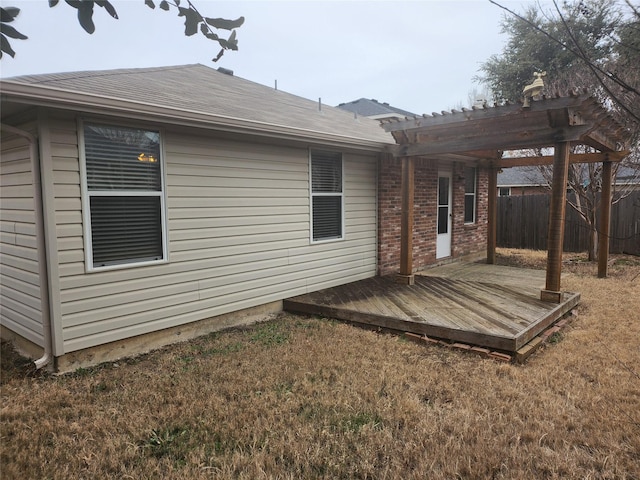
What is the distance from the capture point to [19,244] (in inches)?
176

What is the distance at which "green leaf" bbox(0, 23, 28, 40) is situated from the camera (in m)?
1.36

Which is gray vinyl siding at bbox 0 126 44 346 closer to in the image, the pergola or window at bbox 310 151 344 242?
window at bbox 310 151 344 242

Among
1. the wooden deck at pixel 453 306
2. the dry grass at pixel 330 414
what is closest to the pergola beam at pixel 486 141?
the wooden deck at pixel 453 306

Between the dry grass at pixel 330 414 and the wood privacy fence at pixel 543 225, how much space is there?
8767mm

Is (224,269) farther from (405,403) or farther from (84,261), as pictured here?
(405,403)

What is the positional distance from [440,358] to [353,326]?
4.67 ft

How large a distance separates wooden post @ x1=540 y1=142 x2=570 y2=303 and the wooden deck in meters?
0.29

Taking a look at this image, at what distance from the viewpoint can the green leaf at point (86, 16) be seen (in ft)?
4.79

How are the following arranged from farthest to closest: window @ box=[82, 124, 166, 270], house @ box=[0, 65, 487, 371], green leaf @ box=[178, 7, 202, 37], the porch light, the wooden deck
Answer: the wooden deck, the porch light, window @ box=[82, 124, 166, 270], house @ box=[0, 65, 487, 371], green leaf @ box=[178, 7, 202, 37]

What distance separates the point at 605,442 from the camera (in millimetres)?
2742

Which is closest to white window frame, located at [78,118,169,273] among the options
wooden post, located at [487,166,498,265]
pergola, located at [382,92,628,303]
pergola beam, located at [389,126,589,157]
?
pergola, located at [382,92,628,303]

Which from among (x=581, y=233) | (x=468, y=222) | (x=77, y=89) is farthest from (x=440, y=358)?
(x=581, y=233)

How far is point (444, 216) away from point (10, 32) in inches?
366

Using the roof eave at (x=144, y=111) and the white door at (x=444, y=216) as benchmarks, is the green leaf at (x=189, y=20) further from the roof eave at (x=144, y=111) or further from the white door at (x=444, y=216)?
the white door at (x=444, y=216)
